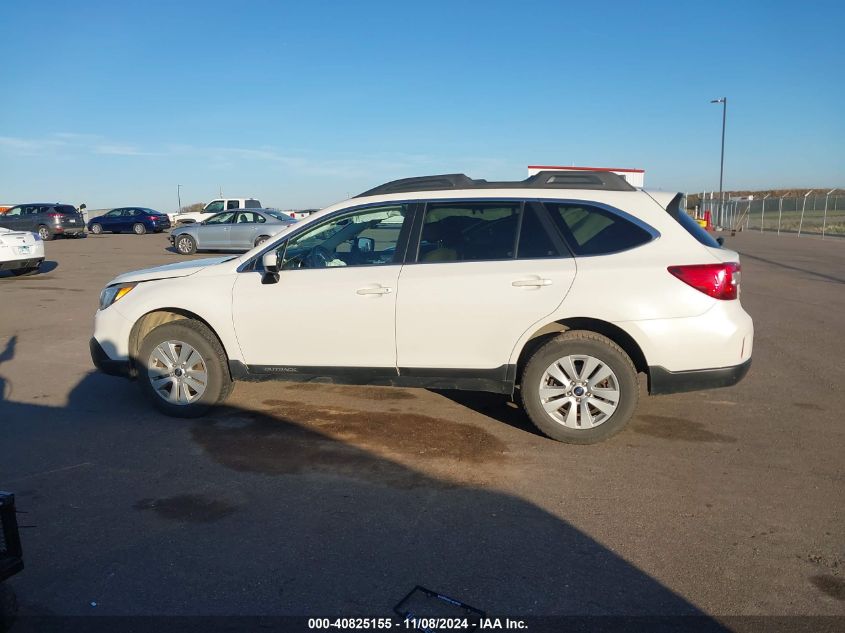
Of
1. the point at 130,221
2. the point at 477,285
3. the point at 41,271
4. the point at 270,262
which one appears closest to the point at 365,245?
the point at 270,262

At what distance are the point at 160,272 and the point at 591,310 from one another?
3.63 m

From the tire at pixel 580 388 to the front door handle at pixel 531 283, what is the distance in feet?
1.34

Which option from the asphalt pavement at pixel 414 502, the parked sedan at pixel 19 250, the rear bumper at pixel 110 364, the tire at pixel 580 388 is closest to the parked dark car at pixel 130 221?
the parked sedan at pixel 19 250

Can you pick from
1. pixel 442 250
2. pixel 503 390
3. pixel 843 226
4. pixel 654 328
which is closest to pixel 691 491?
pixel 654 328

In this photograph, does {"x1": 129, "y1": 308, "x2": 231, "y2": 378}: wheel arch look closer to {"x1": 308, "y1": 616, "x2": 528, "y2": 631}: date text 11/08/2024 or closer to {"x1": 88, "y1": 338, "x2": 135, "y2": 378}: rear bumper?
{"x1": 88, "y1": 338, "x2": 135, "y2": 378}: rear bumper

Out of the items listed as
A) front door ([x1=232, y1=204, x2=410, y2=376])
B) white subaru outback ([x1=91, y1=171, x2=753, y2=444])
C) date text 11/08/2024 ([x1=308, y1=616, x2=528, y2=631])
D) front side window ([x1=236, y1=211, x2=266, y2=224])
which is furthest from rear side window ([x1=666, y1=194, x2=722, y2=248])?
front side window ([x1=236, y1=211, x2=266, y2=224])

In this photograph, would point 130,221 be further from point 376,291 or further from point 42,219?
point 376,291

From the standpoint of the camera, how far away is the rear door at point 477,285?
5.09 m

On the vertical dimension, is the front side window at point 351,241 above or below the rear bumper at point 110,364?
above

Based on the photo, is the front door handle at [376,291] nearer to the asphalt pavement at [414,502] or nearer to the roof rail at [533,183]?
the asphalt pavement at [414,502]

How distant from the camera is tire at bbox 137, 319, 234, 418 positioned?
5.71 metres

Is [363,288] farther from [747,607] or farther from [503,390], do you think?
[747,607]

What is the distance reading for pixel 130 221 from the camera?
121 ft

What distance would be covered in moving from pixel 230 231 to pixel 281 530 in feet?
66.3
